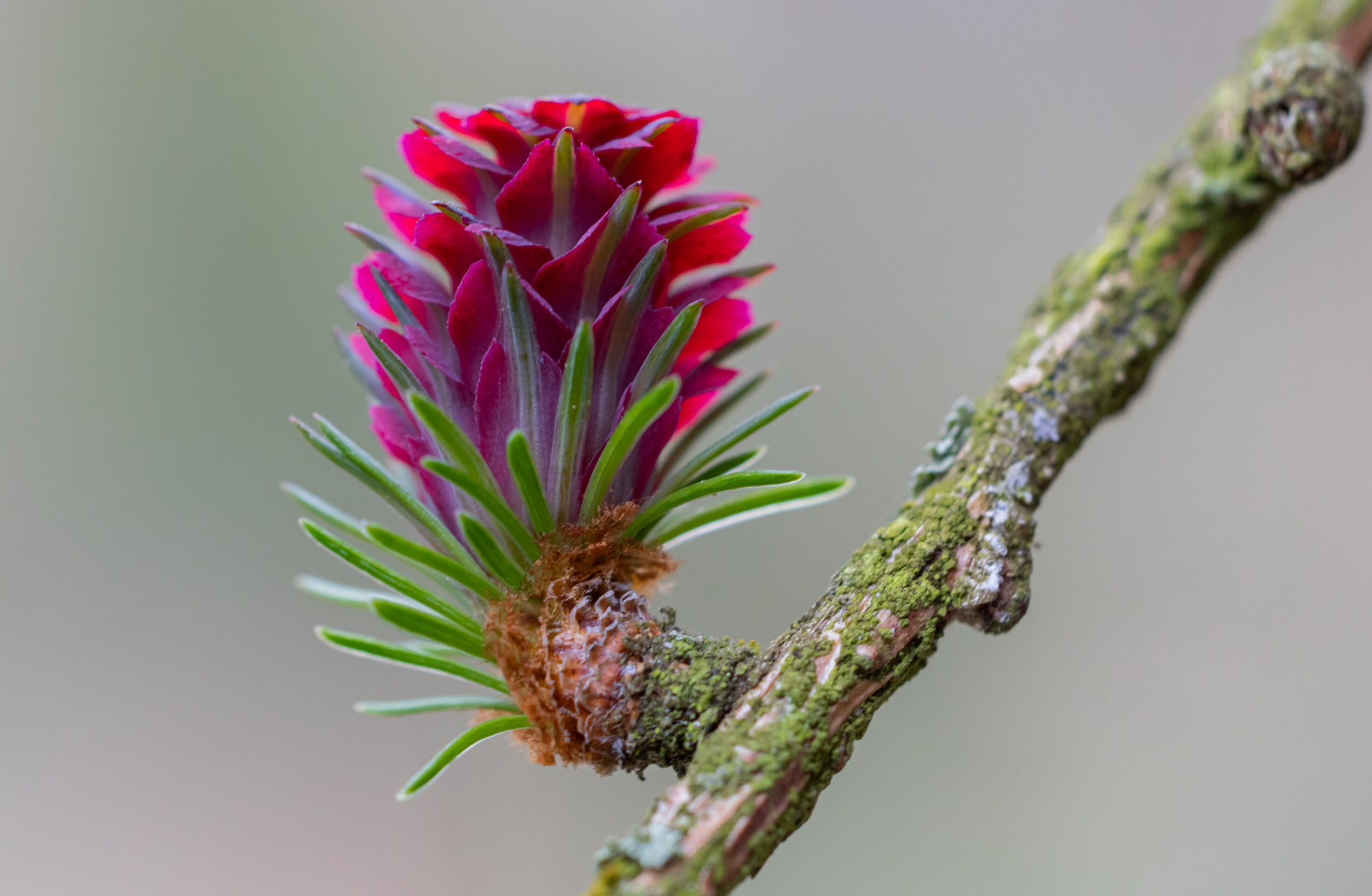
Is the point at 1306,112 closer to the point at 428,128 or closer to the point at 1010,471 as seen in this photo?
the point at 1010,471

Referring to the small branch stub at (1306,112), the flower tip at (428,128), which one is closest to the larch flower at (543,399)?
the flower tip at (428,128)

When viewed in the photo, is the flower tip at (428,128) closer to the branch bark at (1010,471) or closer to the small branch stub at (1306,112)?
the branch bark at (1010,471)

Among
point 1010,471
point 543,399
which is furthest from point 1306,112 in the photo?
point 543,399

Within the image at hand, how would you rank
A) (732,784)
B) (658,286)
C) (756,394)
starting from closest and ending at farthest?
(732,784) → (658,286) → (756,394)

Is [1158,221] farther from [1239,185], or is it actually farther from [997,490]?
[997,490]

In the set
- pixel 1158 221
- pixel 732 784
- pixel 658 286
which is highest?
pixel 1158 221

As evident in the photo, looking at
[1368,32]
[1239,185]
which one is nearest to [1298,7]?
[1368,32]
